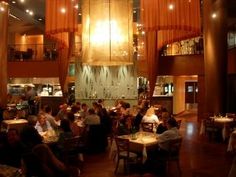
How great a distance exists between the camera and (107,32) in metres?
9.48

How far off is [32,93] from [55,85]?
11.3 ft

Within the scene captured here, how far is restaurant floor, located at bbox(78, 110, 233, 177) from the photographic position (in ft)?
23.9

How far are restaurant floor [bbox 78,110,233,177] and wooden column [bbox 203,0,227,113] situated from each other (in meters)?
2.72

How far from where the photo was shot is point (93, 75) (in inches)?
628

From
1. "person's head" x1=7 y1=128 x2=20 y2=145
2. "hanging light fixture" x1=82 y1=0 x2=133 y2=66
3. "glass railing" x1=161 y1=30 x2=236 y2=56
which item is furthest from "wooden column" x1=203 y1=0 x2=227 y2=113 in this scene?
"person's head" x1=7 y1=128 x2=20 y2=145

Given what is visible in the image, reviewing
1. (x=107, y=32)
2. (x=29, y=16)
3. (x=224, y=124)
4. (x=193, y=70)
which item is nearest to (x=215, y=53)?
(x=193, y=70)

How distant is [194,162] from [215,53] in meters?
5.97

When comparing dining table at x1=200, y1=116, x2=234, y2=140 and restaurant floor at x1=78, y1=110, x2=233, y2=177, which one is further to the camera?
dining table at x1=200, y1=116, x2=234, y2=140

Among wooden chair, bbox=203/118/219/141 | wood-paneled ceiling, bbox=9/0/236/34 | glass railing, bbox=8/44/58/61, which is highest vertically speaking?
wood-paneled ceiling, bbox=9/0/236/34

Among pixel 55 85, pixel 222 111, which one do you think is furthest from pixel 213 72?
pixel 55 85

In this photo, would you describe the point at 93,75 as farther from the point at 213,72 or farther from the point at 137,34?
the point at 213,72

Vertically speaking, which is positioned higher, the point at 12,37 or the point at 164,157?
the point at 12,37

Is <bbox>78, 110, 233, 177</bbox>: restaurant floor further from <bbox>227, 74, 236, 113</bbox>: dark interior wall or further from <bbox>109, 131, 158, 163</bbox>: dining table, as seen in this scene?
<bbox>227, 74, 236, 113</bbox>: dark interior wall

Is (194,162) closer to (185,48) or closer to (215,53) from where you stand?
(215,53)
